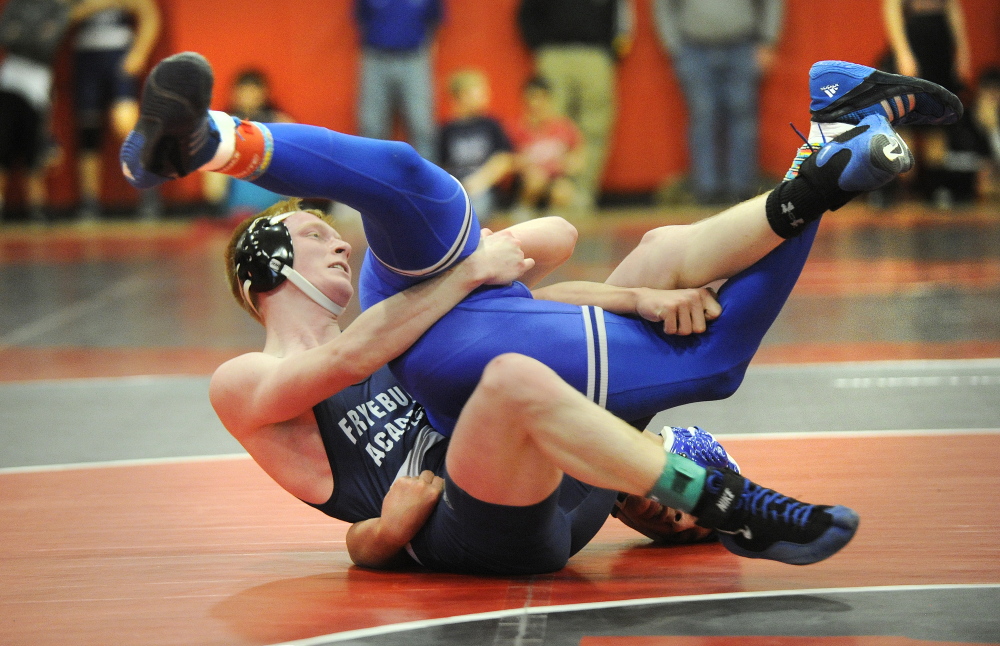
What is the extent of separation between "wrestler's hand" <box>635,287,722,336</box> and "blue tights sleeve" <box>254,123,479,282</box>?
0.41m

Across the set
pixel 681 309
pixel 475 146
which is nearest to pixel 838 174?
pixel 681 309

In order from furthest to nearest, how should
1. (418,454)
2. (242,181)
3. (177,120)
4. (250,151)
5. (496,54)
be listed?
(496,54) < (242,181) < (418,454) < (250,151) < (177,120)

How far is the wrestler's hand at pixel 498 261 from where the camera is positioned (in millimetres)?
2695

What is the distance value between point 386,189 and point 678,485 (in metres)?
0.82

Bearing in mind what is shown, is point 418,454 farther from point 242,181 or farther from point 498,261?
point 242,181

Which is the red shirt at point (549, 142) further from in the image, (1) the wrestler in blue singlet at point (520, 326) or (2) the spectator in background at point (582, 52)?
(1) the wrestler in blue singlet at point (520, 326)

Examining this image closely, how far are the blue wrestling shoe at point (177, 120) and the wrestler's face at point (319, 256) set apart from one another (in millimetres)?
→ 603

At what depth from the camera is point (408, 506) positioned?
267 cm

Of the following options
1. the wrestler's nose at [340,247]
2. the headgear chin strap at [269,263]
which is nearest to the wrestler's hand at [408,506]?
the headgear chin strap at [269,263]

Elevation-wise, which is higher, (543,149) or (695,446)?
(543,149)

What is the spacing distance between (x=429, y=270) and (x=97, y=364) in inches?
130

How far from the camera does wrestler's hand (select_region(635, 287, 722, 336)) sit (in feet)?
8.79

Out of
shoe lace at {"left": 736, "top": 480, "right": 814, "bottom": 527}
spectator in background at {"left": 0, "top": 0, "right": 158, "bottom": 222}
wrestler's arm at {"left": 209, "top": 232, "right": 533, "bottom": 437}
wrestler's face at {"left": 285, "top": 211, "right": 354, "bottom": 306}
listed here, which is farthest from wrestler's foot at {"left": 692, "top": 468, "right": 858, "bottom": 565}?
spectator in background at {"left": 0, "top": 0, "right": 158, "bottom": 222}

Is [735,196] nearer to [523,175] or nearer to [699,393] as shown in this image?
[523,175]
